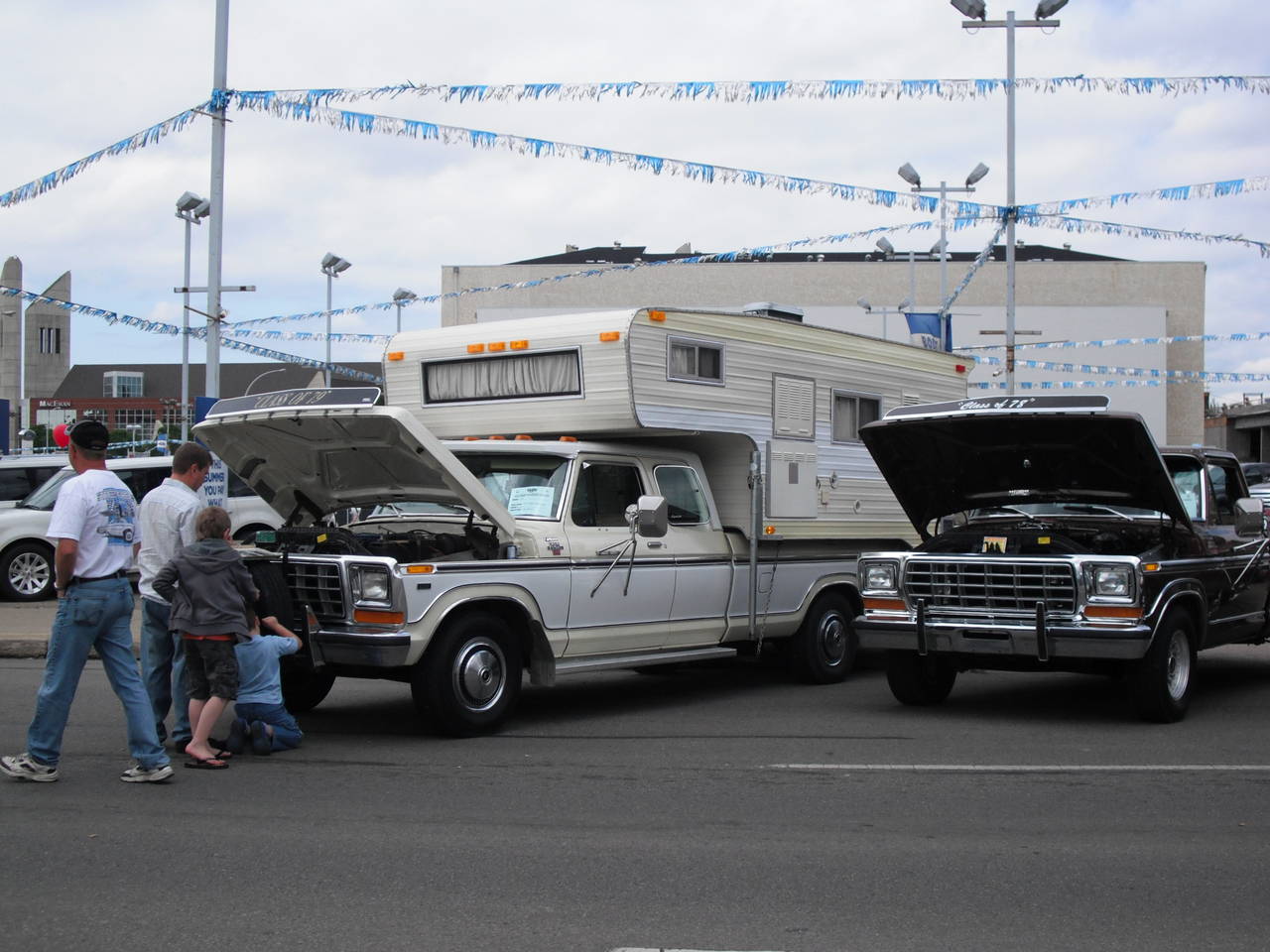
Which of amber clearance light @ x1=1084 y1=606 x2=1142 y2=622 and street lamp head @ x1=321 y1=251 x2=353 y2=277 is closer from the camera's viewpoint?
amber clearance light @ x1=1084 y1=606 x2=1142 y2=622

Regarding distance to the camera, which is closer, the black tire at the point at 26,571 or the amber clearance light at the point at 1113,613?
the amber clearance light at the point at 1113,613

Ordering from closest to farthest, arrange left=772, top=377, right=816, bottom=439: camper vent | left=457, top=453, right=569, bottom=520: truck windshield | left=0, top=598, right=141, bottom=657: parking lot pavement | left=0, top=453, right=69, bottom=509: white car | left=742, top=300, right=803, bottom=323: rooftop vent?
left=457, top=453, right=569, bottom=520: truck windshield
left=772, top=377, right=816, bottom=439: camper vent
left=742, top=300, right=803, bottom=323: rooftop vent
left=0, top=598, right=141, bottom=657: parking lot pavement
left=0, top=453, right=69, bottom=509: white car

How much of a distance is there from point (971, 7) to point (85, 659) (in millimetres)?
14687

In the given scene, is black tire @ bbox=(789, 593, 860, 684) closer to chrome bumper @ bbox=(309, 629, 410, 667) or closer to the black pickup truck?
the black pickup truck

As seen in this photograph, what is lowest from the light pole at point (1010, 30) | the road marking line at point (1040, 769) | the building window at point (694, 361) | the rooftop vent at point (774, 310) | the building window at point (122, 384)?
the road marking line at point (1040, 769)

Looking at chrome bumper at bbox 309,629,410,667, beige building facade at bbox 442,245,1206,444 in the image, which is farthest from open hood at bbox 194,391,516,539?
beige building facade at bbox 442,245,1206,444

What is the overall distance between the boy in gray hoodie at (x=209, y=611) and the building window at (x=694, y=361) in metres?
3.69

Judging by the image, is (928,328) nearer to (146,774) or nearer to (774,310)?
(774,310)

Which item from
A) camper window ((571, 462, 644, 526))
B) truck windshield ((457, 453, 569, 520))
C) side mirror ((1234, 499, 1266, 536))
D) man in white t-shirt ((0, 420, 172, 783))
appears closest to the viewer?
man in white t-shirt ((0, 420, 172, 783))

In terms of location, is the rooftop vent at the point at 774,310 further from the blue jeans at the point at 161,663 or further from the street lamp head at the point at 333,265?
the street lamp head at the point at 333,265

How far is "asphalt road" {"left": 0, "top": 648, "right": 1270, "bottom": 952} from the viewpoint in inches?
196

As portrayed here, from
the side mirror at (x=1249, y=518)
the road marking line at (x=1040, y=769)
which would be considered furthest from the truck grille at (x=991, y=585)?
the side mirror at (x=1249, y=518)

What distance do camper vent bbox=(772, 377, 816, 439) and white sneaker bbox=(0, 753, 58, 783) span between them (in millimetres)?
6071

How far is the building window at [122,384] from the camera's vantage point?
421ft
